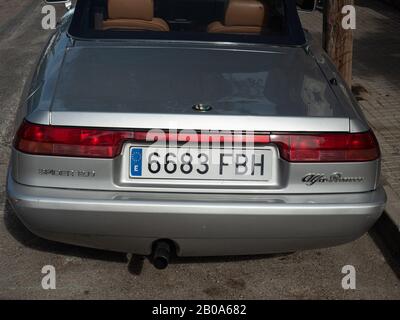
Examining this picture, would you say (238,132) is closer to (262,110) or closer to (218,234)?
(262,110)

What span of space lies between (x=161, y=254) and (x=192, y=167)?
1.54ft

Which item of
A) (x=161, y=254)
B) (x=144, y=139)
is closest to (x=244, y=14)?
(x=144, y=139)

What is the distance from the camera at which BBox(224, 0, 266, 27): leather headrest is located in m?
4.14

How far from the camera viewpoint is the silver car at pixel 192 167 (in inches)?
114

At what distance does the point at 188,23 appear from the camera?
439cm

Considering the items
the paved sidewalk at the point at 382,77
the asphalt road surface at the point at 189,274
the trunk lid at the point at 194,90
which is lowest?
the paved sidewalk at the point at 382,77

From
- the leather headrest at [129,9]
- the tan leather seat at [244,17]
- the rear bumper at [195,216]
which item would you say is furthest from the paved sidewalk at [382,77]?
the leather headrest at [129,9]

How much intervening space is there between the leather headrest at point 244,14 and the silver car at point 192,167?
102cm

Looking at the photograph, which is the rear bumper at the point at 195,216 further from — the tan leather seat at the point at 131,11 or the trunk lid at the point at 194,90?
the tan leather seat at the point at 131,11

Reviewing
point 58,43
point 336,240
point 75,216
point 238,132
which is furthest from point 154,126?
point 58,43

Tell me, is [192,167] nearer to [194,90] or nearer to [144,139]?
[144,139]

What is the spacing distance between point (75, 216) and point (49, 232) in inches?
9.5

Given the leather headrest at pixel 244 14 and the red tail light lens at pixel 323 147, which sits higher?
the leather headrest at pixel 244 14

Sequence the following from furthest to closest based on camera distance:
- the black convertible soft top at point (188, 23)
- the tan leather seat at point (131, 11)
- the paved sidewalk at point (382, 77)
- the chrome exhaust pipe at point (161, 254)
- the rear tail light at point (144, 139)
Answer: the paved sidewalk at point (382, 77), the tan leather seat at point (131, 11), the black convertible soft top at point (188, 23), the chrome exhaust pipe at point (161, 254), the rear tail light at point (144, 139)
